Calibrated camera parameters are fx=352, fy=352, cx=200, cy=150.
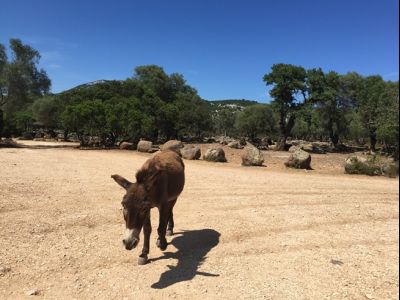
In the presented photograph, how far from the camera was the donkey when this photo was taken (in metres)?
5.23

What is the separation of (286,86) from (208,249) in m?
47.1

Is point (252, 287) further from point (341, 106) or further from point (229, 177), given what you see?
point (341, 106)

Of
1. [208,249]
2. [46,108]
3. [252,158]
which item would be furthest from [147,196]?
[46,108]

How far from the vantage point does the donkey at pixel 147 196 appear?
5227 mm

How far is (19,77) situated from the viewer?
43.1 m

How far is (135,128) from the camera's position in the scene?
4366 centimetres

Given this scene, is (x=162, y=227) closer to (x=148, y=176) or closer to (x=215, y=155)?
(x=148, y=176)

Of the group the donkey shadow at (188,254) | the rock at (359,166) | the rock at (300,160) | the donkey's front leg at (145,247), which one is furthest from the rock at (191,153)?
the donkey's front leg at (145,247)

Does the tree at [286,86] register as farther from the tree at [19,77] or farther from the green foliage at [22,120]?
the green foliage at [22,120]

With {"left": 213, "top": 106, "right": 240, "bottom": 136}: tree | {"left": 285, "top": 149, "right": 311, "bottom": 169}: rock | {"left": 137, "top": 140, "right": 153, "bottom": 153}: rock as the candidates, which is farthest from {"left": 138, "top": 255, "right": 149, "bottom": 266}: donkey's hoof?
{"left": 213, "top": 106, "right": 240, "bottom": 136}: tree

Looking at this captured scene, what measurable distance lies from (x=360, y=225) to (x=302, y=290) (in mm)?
3818

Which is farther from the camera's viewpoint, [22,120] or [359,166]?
[22,120]

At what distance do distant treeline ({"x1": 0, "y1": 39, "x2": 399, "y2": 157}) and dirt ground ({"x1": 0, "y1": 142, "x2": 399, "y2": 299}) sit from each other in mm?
20120

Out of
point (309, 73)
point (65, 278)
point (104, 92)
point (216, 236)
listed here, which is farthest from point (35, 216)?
point (104, 92)
